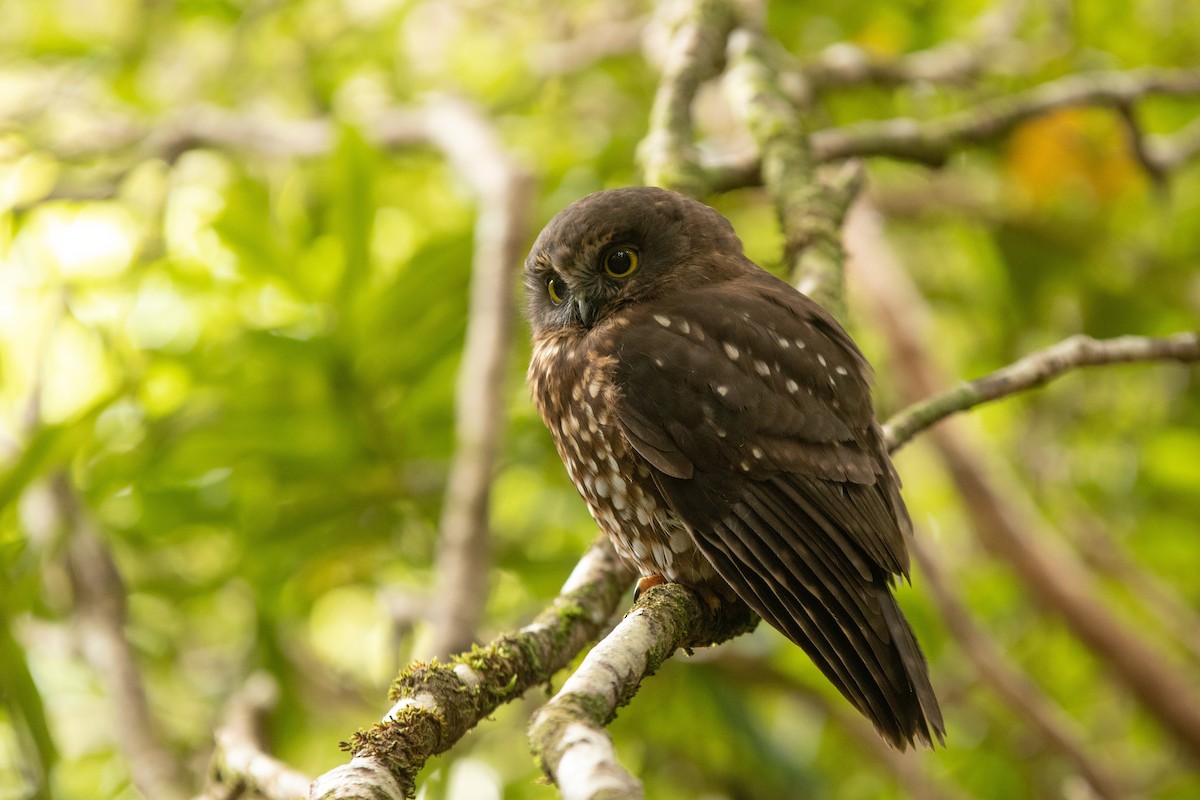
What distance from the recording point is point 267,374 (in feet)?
10.7

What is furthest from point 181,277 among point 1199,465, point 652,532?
point 1199,465

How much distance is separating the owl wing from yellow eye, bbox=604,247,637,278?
16cm

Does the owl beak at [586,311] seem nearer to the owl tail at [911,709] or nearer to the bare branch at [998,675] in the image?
the owl tail at [911,709]

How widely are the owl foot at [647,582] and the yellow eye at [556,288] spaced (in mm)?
662

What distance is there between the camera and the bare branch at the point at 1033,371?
208 cm

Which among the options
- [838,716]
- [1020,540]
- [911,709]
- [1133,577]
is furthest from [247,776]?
[1133,577]

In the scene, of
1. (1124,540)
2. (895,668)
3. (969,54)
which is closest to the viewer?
(895,668)

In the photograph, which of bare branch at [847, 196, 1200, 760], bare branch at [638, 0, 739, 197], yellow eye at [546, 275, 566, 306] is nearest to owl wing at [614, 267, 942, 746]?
yellow eye at [546, 275, 566, 306]

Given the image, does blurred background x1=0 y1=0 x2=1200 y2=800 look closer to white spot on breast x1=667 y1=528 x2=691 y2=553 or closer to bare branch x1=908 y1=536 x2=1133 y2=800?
bare branch x1=908 y1=536 x2=1133 y2=800

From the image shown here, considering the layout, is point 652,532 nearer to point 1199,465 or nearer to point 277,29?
point 1199,465

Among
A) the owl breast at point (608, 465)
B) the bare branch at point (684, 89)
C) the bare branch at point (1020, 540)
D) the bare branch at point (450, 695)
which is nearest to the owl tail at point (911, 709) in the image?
the owl breast at point (608, 465)

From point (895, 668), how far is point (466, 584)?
0.90 metres

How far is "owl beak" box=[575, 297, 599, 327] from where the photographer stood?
241cm

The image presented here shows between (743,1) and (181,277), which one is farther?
(181,277)
